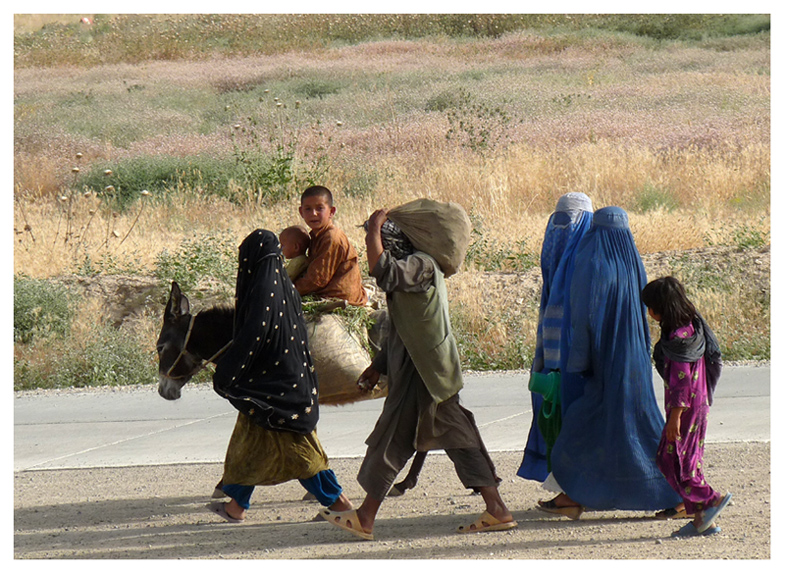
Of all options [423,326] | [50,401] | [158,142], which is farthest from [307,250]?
[158,142]

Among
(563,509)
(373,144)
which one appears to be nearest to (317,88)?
(373,144)

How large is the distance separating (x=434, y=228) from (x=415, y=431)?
1.00 meters

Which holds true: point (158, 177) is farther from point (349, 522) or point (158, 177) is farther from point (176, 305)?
point (349, 522)

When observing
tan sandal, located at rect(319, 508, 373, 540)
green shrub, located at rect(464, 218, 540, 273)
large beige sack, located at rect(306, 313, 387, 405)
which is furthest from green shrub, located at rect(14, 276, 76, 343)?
tan sandal, located at rect(319, 508, 373, 540)

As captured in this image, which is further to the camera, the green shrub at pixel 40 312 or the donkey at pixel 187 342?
the green shrub at pixel 40 312

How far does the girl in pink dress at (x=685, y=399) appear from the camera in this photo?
4.45 m

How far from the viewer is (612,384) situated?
4.71m

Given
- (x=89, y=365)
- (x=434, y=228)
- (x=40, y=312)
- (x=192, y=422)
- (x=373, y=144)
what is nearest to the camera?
(x=434, y=228)

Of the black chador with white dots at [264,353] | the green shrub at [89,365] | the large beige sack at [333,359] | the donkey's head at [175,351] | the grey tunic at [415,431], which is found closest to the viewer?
the grey tunic at [415,431]

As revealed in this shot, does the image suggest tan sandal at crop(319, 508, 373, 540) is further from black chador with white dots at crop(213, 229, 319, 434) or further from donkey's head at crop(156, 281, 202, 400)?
donkey's head at crop(156, 281, 202, 400)

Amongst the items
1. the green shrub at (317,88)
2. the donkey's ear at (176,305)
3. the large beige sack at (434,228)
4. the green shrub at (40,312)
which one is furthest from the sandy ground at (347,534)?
the green shrub at (317,88)

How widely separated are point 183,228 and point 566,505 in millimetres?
10111

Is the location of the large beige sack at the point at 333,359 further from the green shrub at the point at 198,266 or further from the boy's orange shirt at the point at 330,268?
the green shrub at the point at 198,266

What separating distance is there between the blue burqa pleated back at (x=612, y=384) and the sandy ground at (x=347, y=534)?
8.4 inches
